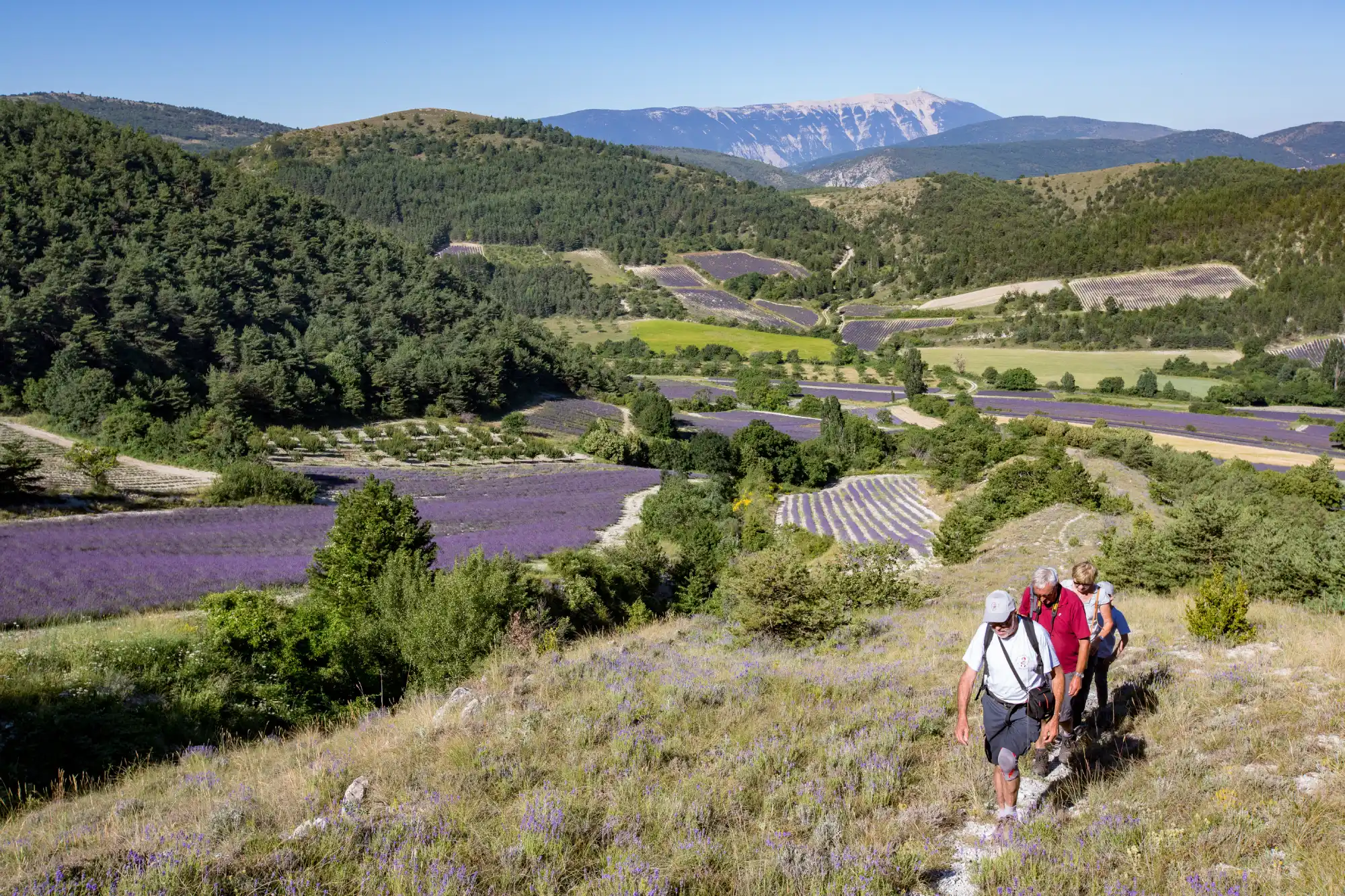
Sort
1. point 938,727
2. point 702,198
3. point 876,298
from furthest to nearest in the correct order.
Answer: point 702,198 → point 876,298 → point 938,727

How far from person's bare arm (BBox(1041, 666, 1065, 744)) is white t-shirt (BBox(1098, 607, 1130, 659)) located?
169 cm

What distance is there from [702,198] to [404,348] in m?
142

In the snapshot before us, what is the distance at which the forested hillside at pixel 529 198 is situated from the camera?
161m

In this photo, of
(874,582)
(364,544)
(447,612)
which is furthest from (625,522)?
(447,612)

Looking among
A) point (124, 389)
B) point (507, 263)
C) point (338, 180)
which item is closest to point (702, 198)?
point (507, 263)

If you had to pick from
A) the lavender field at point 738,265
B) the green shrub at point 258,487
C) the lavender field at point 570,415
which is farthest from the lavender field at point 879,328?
the green shrub at point 258,487

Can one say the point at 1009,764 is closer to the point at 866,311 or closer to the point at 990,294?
the point at 866,311

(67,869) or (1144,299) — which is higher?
(1144,299)

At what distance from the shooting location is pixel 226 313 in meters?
57.9

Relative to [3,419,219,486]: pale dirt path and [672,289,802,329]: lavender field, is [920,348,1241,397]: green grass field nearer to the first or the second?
[672,289,802,329]: lavender field

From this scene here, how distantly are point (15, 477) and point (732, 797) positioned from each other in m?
26.6

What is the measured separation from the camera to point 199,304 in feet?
177

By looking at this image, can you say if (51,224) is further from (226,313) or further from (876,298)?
(876,298)

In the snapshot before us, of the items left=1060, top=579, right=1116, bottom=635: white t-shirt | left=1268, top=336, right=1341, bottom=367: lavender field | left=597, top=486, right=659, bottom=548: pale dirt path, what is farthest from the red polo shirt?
left=1268, top=336, right=1341, bottom=367: lavender field
